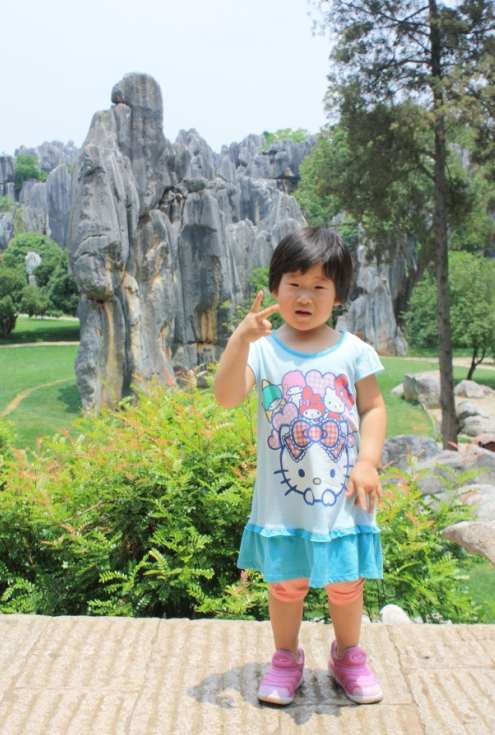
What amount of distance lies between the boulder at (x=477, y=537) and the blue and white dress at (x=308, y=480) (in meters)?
1.01

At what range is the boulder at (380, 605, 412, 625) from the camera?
10.8 ft

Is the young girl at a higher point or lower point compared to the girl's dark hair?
lower

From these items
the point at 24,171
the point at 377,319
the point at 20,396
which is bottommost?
the point at 20,396


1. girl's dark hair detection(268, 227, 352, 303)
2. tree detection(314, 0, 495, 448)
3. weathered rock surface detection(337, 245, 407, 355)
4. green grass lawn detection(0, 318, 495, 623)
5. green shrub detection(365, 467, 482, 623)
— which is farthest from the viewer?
weathered rock surface detection(337, 245, 407, 355)

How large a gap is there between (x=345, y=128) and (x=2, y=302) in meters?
16.1

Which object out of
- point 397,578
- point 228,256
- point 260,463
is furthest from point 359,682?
point 228,256

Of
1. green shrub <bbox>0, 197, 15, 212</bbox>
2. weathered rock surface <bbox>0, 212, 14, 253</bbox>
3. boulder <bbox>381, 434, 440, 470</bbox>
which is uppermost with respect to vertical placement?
green shrub <bbox>0, 197, 15, 212</bbox>

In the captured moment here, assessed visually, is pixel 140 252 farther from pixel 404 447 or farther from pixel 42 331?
pixel 42 331

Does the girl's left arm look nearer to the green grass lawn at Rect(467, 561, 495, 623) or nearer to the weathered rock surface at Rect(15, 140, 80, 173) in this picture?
the green grass lawn at Rect(467, 561, 495, 623)

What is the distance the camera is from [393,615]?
10.9 feet

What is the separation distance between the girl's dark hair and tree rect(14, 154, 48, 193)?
6520 centimetres

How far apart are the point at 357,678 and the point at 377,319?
95.5ft

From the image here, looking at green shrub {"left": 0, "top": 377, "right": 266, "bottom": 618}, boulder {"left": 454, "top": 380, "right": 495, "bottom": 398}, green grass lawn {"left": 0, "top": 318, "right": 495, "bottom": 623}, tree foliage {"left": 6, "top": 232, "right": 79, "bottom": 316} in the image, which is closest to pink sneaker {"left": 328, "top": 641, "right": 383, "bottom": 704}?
green shrub {"left": 0, "top": 377, "right": 266, "bottom": 618}

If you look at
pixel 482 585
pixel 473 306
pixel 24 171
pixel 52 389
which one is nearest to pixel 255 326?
pixel 482 585
